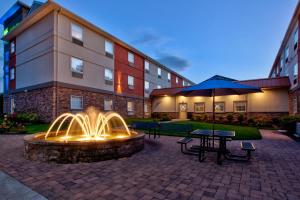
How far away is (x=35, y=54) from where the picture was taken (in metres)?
16.3

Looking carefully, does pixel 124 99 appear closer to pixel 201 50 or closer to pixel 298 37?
pixel 298 37

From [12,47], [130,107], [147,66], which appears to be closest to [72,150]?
[130,107]

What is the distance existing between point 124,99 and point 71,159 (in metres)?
17.1

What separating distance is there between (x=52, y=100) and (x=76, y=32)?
22.9 ft

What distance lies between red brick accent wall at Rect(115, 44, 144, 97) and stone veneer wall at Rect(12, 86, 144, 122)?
72.3 inches

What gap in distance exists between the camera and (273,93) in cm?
1884

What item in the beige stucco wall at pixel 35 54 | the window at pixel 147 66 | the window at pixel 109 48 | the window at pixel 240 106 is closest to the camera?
the beige stucco wall at pixel 35 54

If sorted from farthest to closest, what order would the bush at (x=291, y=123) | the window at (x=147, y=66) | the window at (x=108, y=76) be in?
the window at (x=147, y=66) → the window at (x=108, y=76) → the bush at (x=291, y=123)

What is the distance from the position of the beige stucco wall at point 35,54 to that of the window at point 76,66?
6.15 ft

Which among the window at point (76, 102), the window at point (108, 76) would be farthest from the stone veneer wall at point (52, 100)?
the window at point (108, 76)

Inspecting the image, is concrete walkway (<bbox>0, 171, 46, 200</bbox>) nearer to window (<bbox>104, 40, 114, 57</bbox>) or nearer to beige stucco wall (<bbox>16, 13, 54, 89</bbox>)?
beige stucco wall (<bbox>16, 13, 54, 89</bbox>)

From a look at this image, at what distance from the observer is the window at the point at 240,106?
2064cm

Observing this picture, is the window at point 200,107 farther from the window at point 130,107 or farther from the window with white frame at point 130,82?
the window with white frame at point 130,82

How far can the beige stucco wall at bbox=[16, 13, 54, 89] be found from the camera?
14.8 m
